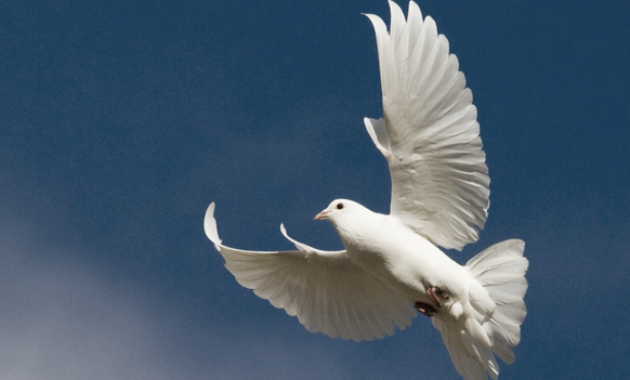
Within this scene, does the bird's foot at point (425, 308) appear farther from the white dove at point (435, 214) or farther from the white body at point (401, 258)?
the white body at point (401, 258)

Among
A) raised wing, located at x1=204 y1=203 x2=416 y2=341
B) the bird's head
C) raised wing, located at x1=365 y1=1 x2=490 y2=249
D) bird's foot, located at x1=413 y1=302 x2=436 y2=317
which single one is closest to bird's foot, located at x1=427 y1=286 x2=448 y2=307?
bird's foot, located at x1=413 y1=302 x2=436 y2=317

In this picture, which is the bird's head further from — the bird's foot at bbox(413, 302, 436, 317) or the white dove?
the bird's foot at bbox(413, 302, 436, 317)

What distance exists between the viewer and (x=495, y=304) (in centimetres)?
2208

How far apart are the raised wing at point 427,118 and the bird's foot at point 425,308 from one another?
64.7 inches

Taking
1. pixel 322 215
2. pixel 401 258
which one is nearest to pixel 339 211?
pixel 322 215

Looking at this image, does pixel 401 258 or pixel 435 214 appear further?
pixel 435 214

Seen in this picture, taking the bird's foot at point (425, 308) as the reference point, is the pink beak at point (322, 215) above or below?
above

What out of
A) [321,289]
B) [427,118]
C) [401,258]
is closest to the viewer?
[427,118]

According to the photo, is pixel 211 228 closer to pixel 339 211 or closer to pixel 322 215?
→ pixel 322 215

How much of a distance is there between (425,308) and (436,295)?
0.62m

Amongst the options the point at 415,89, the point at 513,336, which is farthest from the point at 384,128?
the point at 513,336

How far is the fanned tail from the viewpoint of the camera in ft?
72.3

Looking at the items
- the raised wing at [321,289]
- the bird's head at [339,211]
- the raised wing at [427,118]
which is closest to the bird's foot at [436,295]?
the raised wing at [427,118]

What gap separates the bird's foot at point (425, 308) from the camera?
891 inches
